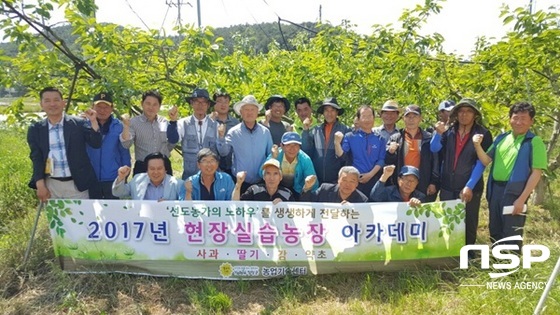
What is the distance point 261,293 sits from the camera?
4.14 metres

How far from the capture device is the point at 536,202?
7160 mm

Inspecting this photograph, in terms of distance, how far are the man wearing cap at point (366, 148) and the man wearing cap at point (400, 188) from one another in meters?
0.32

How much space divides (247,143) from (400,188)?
68.4 inches

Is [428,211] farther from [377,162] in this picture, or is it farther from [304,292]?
[304,292]

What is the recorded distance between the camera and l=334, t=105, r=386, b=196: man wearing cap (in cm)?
477

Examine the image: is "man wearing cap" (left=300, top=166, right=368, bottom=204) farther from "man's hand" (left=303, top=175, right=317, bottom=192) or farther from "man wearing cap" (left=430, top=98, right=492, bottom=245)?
"man wearing cap" (left=430, top=98, right=492, bottom=245)

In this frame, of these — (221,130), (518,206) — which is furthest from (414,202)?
(221,130)

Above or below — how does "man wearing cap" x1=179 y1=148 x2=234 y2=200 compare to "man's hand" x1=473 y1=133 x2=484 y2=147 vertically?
below

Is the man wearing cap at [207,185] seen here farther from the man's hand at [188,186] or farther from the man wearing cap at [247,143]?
the man wearing cap at [247,143]

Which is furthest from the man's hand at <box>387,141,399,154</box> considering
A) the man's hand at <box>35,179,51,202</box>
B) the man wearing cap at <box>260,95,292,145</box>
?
the man's hand at <box>35,179,51,202</box>

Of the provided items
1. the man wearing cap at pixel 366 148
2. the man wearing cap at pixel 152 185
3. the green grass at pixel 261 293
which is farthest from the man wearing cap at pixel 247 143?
the green grass at pixel 261 293

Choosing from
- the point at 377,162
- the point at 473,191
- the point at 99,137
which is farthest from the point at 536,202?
the point at 99,137

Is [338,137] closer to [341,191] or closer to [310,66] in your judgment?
[341,191]

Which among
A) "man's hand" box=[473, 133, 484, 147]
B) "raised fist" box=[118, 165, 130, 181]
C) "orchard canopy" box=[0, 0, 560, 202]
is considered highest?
"orchard canopy" box=[0, 0, 560, 202]
